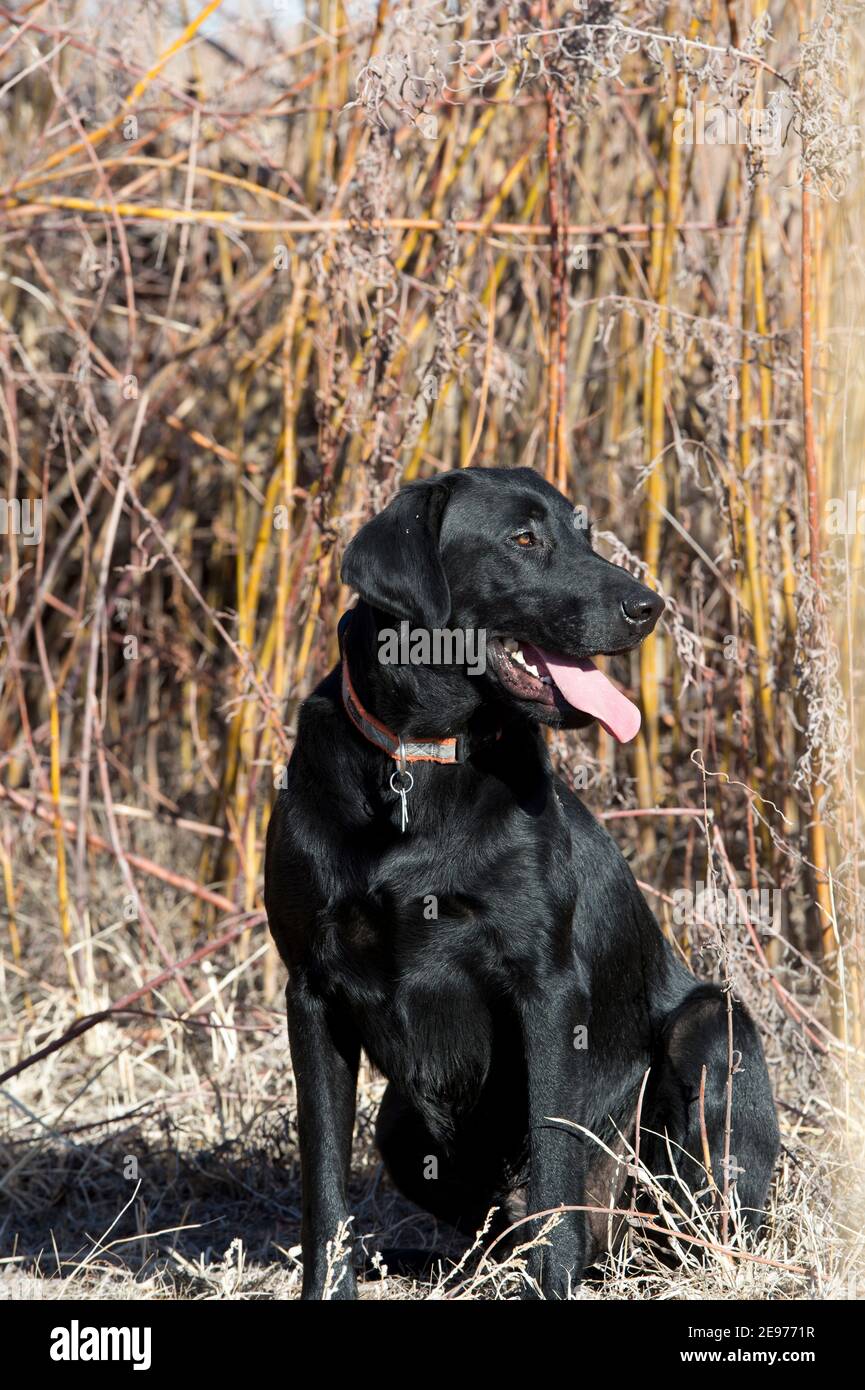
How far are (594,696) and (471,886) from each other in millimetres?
399

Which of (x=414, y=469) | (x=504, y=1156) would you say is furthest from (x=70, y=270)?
(x=504, y=1156)

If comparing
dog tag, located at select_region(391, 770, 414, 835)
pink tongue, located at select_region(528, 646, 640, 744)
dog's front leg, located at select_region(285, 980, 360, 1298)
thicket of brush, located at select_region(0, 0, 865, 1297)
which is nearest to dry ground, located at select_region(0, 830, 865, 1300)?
thicket of brush, located at select_region(0, 0, 865, 1297)

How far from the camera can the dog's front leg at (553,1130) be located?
2.42 meters

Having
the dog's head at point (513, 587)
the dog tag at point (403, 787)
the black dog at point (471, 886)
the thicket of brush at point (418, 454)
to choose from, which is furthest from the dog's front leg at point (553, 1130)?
the dog's head at point (513, 587)

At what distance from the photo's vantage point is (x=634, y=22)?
11.2ft

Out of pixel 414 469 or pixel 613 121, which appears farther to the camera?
pixel 613 121

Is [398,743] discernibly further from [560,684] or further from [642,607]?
[642,607]

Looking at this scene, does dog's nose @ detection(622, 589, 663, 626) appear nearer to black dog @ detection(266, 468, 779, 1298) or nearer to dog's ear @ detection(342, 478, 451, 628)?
black dog @ detection(266, 468, 779, 1298)

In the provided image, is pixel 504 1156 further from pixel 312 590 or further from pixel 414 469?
pixel 414 469

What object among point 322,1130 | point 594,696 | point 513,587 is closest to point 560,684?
point 594,696

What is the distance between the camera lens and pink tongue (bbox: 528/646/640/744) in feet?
8.20

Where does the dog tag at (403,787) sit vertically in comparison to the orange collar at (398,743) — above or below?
below

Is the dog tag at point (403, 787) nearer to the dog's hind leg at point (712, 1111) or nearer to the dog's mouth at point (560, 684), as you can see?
the dog's mouth at point (560, 684)

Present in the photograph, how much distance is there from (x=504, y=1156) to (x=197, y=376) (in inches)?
117
